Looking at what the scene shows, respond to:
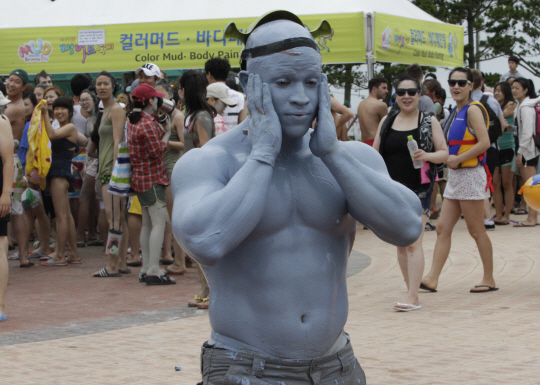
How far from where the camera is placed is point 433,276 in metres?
6.91

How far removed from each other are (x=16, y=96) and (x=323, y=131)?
7176mm

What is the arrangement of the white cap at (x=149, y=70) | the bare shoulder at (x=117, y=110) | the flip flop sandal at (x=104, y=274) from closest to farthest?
the bare shoulder at (x=117, y=110) → the flip flop sandal at (x=104, y=274) → the white cap at (x=149, y=70)

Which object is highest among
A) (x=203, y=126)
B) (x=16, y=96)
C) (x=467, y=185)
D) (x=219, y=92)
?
(x=16, y=96)

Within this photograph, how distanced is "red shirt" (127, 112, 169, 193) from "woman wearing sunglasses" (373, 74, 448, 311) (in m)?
2.35

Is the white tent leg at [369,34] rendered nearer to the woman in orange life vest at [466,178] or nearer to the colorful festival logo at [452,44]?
the colorful festival logo at [452,44]

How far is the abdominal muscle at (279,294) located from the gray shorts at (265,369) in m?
0.03

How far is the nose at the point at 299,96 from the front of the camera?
6.69 feet

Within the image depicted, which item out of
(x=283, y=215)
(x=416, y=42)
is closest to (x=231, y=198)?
(x=283, y=215)

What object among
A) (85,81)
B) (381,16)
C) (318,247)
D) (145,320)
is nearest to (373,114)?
(381,16)

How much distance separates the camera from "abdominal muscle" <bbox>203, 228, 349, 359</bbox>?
2.12 metres

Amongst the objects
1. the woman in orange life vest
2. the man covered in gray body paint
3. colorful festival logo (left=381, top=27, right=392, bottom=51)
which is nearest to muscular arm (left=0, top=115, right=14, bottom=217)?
the woman in orange life vest

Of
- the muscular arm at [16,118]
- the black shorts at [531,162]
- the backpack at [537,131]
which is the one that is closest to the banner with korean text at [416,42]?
the backpack at [537,131]

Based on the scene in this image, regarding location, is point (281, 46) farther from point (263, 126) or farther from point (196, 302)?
point (196, 302)

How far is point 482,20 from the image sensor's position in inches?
1296
